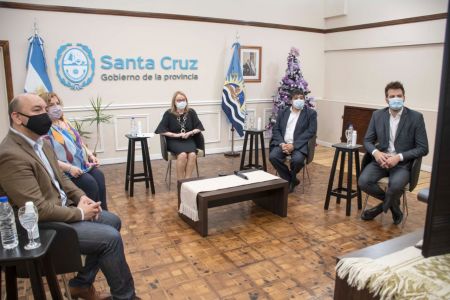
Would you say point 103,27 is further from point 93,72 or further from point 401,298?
point 401,298

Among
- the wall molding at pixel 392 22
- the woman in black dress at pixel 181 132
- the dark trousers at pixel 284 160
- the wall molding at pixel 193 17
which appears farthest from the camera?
the wall molding at pixel 392 22

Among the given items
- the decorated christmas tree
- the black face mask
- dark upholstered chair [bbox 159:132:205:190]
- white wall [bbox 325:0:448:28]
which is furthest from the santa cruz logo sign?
white wall [bbox 325:0:448:28]

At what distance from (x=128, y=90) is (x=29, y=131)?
12.4 feet

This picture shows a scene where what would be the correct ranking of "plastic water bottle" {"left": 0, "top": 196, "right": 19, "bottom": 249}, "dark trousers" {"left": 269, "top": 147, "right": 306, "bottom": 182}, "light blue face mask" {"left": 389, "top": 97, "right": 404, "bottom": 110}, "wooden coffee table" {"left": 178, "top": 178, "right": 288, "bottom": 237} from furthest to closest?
"dark trousers" {"left": 269, "top": 147, "right": 306, "bottom": 182} → "light blue face mask" {"left": 389, "top": 97, "right": 404, "bottom": 110} → "wooden coffee table" {"left": 178, "top": 178, "right": 288, "bottom": 237} → "plastic water bottle" {"left": 0, "top": 196, "right": 19, "bottom": 249}

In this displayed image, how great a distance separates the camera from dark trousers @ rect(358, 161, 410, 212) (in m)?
3.24

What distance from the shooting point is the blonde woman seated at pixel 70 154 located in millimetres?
2893

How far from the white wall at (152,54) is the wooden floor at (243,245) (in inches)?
66.7

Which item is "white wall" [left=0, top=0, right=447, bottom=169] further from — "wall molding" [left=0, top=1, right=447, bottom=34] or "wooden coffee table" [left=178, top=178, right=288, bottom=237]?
"wooden coffee table" [left=178, top=178, right=288, bottom=237]

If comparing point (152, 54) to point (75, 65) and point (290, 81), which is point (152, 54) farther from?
point (290, 81)

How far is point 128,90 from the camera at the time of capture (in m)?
5.61

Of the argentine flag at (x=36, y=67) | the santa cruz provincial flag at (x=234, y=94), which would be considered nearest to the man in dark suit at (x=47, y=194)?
the argentine flag at (x=36, y=67)

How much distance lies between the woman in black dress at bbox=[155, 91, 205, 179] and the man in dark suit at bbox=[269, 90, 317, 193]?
3.25 feet

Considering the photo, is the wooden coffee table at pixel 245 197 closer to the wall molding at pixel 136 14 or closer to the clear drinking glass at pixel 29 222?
the clear drinking glass at pixel 29 222

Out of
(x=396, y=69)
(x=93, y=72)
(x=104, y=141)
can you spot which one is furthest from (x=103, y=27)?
(x=396, y=69)
